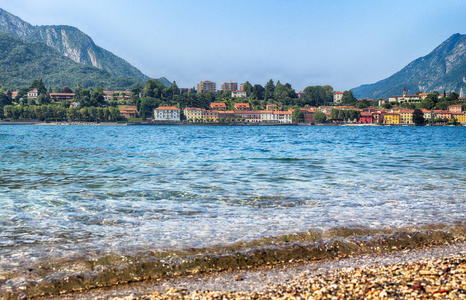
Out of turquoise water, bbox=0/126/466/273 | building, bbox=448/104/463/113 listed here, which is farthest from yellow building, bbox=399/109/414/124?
turquoise water, bbox=0/126/466/273

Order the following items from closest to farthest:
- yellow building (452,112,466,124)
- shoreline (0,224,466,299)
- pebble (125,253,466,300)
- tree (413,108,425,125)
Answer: pebble (125,253,466,300), shoreline (0,224,466,299), tree (413,108,425,125), yellow building (452,112,466,124)

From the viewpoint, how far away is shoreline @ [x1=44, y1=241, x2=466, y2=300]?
4.07 m

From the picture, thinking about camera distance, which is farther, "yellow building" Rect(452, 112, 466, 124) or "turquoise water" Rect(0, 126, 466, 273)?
"yellow building" Rect(452, 112, 466, 124)

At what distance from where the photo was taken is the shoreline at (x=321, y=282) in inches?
160

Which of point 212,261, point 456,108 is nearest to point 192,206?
point 212,261

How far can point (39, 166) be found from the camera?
17969 millimetres

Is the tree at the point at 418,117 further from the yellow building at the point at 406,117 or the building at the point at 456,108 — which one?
the building at the point at 456,108

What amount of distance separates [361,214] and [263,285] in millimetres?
4436

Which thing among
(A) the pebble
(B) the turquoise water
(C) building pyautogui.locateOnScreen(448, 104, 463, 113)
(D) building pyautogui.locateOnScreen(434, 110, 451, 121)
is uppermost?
(C) building pyautogui.locateOnScreen(448, 104, 463, 113)

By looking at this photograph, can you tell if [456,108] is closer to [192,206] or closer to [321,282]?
[192,206]

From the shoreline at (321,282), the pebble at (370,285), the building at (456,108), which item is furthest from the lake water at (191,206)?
the building at (456,108)

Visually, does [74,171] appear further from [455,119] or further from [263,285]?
[455,119]

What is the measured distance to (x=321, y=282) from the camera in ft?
14.5

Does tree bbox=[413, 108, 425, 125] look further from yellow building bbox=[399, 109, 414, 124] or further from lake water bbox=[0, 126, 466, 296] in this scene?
lake water bbox=[0, 126, 466, 296]
